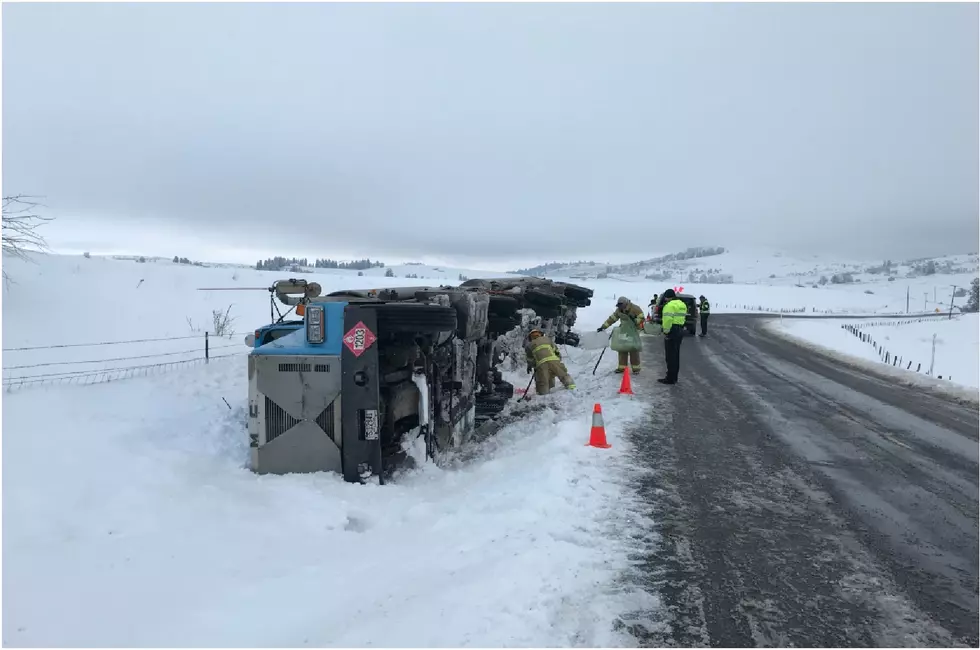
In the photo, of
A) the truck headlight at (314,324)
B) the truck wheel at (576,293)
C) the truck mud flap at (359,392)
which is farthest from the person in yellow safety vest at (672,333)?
the truck headlight at (314,324)

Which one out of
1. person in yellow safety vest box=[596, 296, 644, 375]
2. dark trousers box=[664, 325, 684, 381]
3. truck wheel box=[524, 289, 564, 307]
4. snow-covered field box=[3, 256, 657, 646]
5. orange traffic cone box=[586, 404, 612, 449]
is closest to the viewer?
snow-covered field box=[3, 256, 657, 646]

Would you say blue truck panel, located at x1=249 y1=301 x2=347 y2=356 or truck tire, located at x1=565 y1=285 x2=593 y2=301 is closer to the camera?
blue truck panel, located at x1=249 y1=301 x2=347 y2=356

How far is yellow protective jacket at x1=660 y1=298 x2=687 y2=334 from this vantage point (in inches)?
440

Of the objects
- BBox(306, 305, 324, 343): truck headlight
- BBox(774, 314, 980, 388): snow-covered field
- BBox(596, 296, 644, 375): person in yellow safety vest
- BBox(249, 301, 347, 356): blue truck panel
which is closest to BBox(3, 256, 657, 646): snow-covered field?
BBox(249, 301, 347, 356): blue truck panel

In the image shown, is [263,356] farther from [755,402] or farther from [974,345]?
[974,345]

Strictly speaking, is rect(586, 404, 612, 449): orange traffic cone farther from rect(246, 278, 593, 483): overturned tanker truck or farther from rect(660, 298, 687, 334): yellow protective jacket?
rect(660, 298, 687, 334): yellow protective jacket

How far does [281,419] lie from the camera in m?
5.57

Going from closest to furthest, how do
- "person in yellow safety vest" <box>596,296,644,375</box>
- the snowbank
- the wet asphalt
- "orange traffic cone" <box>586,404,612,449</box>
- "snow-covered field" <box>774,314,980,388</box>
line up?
A: the wet asphalt
"orange traffic cone" <box>586,404,612,449</box>
the snowbank
"person in yellow safety vest" <box>596,296,644,375</box>
"snow-covered field" <box>774,314,980,388</box>

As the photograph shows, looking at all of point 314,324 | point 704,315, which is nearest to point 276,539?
point 314,324

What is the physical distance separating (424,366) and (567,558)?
2841mm

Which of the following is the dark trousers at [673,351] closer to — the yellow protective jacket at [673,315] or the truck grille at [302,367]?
the yellow protective jacket at [673,315]

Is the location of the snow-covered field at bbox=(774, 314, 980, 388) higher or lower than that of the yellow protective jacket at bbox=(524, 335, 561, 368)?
lower

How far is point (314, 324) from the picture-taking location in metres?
5.60

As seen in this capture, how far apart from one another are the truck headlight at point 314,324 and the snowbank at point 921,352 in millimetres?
10912
